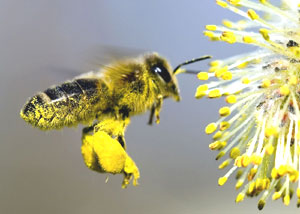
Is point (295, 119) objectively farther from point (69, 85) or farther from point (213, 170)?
point (213, 170)

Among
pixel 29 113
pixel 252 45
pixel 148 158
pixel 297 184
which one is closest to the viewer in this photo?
pixel 29 113

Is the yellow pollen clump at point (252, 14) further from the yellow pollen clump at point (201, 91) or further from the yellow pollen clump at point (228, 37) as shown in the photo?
the yellow pollen clump at point (201, 91)

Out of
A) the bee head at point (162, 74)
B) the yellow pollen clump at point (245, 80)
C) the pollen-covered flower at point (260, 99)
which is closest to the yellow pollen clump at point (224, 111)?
the pollen-covered flower at point (260, 99)

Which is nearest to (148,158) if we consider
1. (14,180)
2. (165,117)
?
(165,117)

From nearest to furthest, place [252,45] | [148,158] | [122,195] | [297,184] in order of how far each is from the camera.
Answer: [297,184]
[252,45]
[122,195]
[148,158]

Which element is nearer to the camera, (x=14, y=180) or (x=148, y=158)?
(x=14, y=180)

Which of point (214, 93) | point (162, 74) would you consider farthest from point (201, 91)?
point (162, 74)
